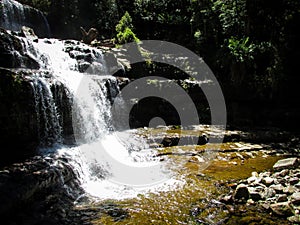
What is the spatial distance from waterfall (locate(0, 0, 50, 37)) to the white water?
5134 millimetres

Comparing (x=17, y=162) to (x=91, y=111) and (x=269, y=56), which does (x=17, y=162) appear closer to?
(x=91, y=111)

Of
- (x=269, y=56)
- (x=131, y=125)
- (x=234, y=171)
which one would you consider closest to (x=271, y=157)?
(x=234, y=171)

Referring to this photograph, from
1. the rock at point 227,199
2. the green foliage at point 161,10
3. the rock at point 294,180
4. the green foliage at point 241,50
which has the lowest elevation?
the rock at point 227,199

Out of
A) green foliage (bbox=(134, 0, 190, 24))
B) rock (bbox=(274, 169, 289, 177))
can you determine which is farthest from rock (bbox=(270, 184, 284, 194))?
green foliage (bbox=(134, 0, 190, 24))

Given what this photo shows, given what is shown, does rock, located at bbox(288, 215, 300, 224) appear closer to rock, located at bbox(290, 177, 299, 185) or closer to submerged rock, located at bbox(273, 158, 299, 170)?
rock, located at bbox(290, 177, 299, 185)

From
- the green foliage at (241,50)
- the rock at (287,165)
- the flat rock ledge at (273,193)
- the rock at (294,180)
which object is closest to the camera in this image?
the flat rock ledge at (273,193)

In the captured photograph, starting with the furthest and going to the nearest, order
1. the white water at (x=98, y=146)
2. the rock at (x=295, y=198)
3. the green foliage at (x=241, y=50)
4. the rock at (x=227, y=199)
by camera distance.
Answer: the green foliage at (x=241, y=50), the white water at (x=98, y=146), the rock at (x=227, y=199), the rock at (x=295, y=198)

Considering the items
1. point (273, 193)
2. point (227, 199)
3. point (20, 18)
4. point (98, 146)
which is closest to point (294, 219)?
point (273, 193)

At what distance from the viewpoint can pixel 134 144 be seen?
37.5ft

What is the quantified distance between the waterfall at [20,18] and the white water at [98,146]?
5134 mm

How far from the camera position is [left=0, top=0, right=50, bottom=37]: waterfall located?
17625 millimetres

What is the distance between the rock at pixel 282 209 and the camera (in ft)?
19.3

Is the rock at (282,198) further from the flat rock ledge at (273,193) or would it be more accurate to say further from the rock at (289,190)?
the rock at (289,190)

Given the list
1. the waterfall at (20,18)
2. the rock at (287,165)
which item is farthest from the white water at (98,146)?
the waterfall at (20,18)
